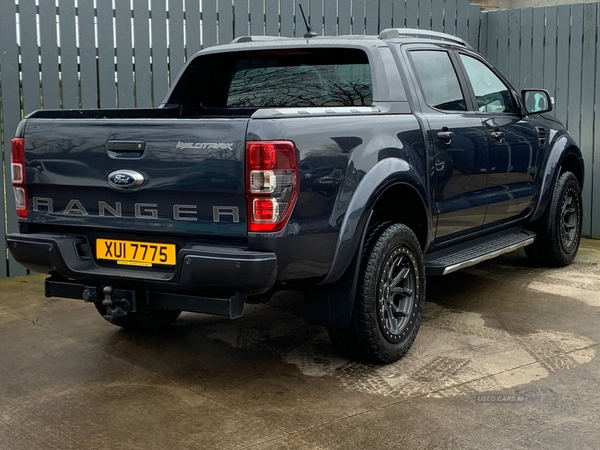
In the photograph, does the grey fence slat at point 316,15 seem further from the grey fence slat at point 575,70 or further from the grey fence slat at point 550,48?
the grey fence slat at point 575,70

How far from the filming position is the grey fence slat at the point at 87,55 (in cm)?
710

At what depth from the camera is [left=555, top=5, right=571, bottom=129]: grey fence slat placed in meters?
8.91

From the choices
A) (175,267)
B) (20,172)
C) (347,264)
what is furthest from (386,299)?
(20,172)

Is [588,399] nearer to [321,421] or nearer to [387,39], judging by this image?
[321,421]

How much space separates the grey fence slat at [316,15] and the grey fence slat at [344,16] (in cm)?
23

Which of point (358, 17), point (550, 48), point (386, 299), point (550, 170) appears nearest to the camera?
point (386, 299)

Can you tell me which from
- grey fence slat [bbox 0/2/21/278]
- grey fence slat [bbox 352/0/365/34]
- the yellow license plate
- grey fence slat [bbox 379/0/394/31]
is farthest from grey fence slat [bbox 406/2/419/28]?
the yellow license plate

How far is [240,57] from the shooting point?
5.54 meters

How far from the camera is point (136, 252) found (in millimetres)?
4223

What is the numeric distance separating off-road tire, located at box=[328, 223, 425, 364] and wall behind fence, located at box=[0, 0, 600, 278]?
3507 millimetres

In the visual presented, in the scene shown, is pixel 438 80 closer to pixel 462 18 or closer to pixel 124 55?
pixel 124 55

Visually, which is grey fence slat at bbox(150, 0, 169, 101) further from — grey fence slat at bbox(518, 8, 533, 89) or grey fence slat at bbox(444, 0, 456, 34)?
grey fence slat at bbox(518, 8, 533, 89)

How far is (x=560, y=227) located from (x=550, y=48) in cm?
290

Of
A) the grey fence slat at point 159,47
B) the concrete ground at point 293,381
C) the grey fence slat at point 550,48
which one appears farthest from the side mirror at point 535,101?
the grey fence slat at point 159,47
